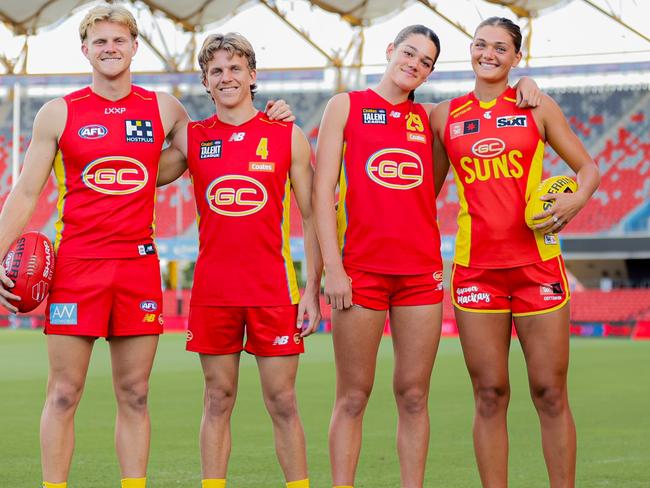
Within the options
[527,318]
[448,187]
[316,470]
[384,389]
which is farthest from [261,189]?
[448,187]

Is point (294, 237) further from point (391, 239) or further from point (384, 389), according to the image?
point (391, 239)

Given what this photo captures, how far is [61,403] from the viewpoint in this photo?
481 cm

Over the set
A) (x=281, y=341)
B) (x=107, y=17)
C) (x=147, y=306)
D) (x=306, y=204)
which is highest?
(x=107, y=17)

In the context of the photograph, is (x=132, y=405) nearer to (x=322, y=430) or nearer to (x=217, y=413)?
(x=217, y=413)

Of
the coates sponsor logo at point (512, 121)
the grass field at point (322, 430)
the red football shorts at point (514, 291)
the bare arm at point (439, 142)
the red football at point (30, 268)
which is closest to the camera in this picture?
the red football at point (30, 268)

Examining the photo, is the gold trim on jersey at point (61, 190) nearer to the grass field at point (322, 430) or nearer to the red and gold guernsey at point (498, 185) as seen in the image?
the red and gold guernsey at point (498, 185)

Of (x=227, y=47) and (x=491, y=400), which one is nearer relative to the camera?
(x=491, y=400)

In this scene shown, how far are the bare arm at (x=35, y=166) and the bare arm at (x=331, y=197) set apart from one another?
1.21 meters

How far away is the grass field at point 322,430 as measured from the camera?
6.69m

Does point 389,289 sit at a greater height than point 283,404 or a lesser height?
greater

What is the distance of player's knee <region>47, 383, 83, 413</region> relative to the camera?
481 centimetres

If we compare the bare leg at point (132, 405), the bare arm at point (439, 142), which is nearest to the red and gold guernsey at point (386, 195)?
the bare arm at point (439, 142)

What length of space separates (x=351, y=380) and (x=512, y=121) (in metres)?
1.42

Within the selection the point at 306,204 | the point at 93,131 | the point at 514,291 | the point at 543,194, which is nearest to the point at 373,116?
the point at 306,204
